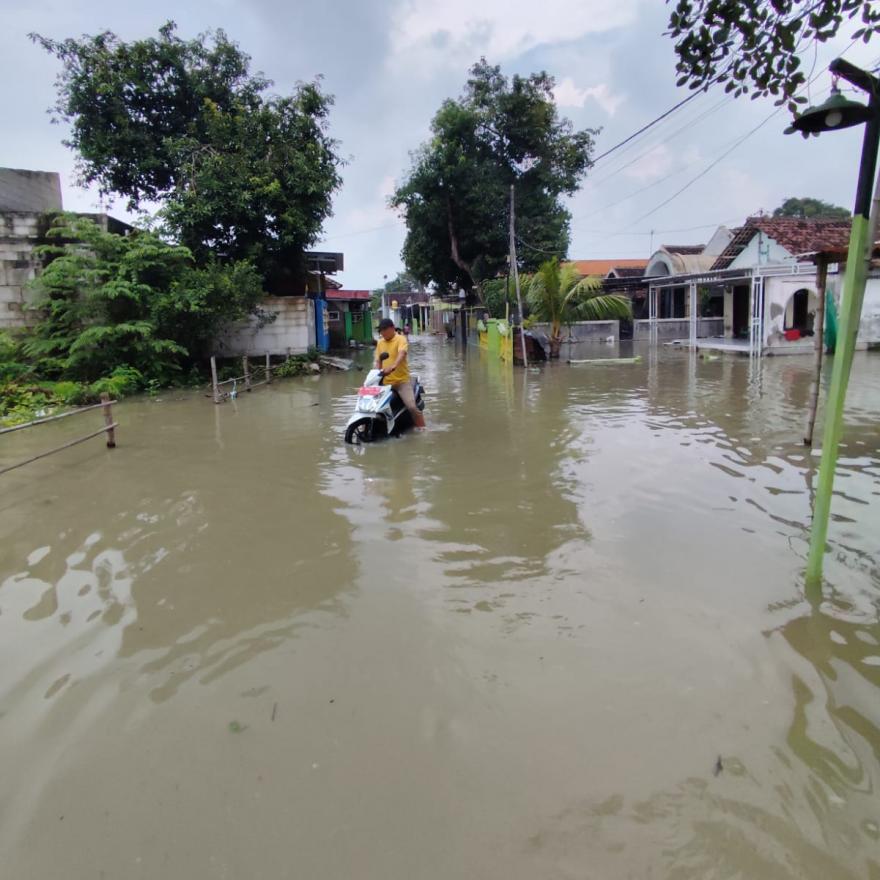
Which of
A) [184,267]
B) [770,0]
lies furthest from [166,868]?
[184,267]

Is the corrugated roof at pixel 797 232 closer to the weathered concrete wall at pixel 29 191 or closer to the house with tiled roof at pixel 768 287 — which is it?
the house with tiled roof at pixel 768 287

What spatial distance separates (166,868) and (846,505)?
5219 mm

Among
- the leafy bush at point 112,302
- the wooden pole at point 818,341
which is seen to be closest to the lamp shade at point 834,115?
the wooden pole at point 818,341

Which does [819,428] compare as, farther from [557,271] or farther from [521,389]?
[557,271]

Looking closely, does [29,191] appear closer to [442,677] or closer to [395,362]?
[395,362]

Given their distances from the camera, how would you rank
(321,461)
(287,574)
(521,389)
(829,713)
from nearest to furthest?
(829,713), (287,574), (321,461), (521,389)

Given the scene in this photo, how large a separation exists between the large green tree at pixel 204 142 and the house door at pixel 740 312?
607 inches

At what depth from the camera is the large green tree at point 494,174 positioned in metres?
27.3

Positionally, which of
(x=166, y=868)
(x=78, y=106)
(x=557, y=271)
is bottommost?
(x=166, y=868)

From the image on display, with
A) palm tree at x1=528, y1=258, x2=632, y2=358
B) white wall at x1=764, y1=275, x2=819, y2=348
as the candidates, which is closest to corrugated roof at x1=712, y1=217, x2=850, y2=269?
white wall at x1=764, y1=275, x2=819, y2=348

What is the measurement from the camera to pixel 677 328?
91.0 feet

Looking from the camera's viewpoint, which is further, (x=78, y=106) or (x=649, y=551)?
(x=78, y=106)

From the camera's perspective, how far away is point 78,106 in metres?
16.9

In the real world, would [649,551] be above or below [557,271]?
below
